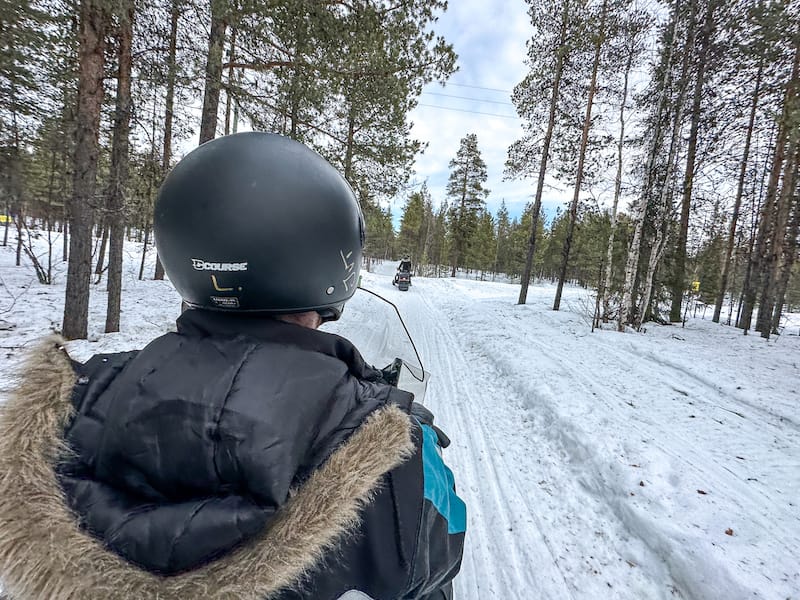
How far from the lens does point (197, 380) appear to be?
83 cm

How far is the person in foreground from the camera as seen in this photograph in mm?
702

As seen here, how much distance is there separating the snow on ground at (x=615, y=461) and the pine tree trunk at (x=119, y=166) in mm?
799

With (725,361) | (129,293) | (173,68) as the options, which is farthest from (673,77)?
(129,293)

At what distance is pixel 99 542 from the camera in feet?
2.35

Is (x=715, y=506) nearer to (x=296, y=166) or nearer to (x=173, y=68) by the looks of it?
(x=296, y=166)

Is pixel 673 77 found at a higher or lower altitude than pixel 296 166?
higher

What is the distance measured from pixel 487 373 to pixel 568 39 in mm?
14260

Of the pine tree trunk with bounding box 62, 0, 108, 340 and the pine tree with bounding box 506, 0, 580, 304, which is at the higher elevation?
the pine tree with bounding box 506, 0, 580, 304

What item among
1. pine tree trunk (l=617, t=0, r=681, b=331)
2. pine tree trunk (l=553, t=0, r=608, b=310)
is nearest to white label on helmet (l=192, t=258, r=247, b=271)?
pine tree trunk (l=617, t=0, r=681, b=331)

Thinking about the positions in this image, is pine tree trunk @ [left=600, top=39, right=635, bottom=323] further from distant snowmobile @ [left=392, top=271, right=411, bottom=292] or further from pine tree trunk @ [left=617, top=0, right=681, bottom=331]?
distant snowmobile @ [left=392, top=271, right=411, bottom=292]

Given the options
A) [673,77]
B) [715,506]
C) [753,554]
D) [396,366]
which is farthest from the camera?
[673,77]

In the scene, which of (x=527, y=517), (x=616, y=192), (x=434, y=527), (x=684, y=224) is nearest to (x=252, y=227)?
(x=434, y=527)

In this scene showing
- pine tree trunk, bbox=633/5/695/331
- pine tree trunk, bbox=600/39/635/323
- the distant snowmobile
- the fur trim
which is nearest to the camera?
the fur trim

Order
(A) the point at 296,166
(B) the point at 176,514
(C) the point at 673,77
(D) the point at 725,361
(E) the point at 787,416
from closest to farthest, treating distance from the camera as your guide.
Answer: (B) the point at 176,514
(A) the point at 296,166
(E) the point at 787,416
(D) the point at 725,361
(C) the point at 673,77
